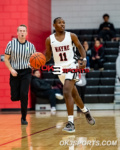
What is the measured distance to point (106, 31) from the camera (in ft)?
47.3

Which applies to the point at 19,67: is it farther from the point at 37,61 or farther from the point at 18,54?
the point at 37,61

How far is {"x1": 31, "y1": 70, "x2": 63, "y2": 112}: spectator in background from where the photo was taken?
39.9 ft

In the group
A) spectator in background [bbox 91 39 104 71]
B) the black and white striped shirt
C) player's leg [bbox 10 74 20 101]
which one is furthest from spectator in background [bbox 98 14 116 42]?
player's leg [bbox 10 74 20 101]

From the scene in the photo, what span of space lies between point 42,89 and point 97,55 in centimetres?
223

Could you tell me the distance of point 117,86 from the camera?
12.9 m

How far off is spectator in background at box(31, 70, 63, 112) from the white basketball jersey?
226 inches

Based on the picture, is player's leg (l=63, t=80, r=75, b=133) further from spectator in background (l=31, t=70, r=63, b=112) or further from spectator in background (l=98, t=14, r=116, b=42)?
spectator in background (l=98, t=14, r=116, b=42)

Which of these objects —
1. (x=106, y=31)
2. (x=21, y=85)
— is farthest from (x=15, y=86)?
(x=106, y=31)

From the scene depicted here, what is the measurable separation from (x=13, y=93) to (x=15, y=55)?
0.68m

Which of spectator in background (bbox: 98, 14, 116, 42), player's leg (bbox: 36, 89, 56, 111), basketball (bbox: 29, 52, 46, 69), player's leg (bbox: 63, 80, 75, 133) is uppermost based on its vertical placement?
spectator in background (bbox: 98, 14, 116, 42)

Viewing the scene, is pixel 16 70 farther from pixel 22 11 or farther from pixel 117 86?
pixel 117 86

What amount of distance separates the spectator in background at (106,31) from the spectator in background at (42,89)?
3061 mm

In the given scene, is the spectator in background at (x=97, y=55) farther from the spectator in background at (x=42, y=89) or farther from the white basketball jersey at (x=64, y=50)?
the white basketball jersey at (x=64, y=50)

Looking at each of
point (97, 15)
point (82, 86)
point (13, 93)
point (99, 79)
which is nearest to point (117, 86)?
point (99, 79)
